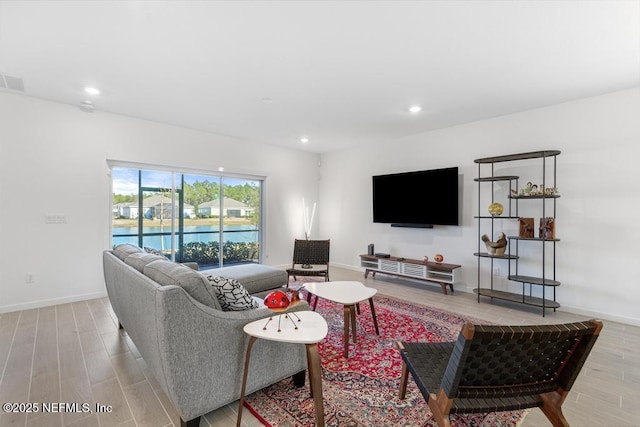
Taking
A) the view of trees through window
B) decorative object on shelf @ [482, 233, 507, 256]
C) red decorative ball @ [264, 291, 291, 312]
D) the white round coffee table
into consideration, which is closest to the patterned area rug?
the white round coffee table

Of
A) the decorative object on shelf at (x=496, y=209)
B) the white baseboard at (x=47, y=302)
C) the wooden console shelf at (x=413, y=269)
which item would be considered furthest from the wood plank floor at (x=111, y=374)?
the decorative object on shelf at (x=496, y=209)

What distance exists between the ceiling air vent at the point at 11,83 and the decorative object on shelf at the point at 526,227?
6.29 meters

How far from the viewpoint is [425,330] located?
3107mm

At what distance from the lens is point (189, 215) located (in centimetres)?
518

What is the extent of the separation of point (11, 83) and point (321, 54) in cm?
358

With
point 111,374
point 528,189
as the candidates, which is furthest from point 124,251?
point 528,189

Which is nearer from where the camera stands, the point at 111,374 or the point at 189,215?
the point at 111,374

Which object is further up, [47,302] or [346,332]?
[346,332]

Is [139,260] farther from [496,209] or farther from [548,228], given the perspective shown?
[548,228]

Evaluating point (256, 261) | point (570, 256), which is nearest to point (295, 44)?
point (570, 256)

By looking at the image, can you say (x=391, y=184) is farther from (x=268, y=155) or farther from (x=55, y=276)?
(x=55, y=276)

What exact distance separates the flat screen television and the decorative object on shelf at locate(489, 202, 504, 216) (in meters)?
0.63


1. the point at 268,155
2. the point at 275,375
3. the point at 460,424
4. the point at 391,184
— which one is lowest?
the point at 460,424

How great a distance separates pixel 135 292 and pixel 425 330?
2.72 meters
